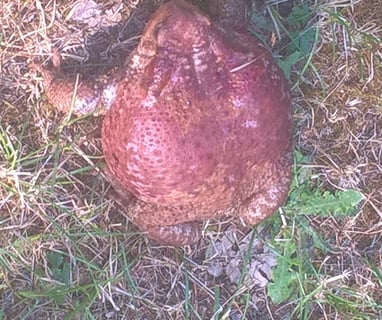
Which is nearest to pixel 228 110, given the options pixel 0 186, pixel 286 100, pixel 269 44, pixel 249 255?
pixel 286 100

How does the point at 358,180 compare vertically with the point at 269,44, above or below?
below

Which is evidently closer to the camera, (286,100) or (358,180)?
(286,100)

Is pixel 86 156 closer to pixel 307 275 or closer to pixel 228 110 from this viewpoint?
pixel 228 110

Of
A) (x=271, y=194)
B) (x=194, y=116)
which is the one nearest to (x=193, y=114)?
(x=194, y=116)

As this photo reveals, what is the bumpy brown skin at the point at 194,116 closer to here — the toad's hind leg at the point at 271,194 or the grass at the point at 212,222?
the toad's hind leg at the point at 271,194

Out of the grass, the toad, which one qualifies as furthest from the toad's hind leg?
the grass

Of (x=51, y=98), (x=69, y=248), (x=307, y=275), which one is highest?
(x=51, y=98)

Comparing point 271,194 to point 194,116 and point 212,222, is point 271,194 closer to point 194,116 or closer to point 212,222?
point 212,222
